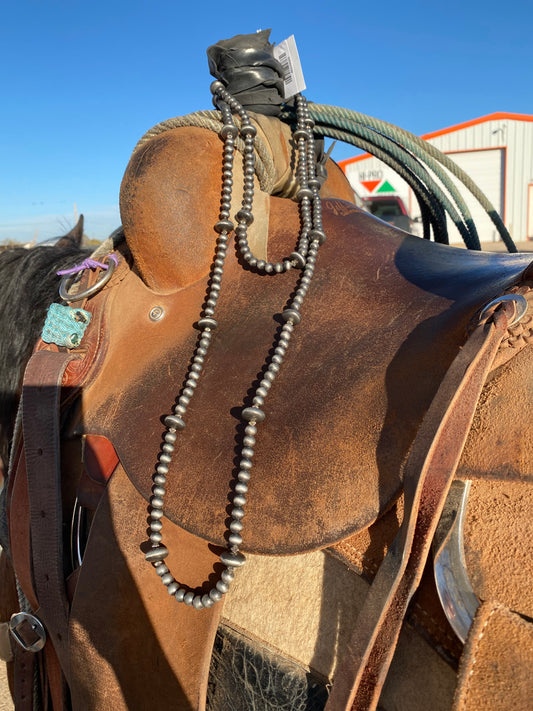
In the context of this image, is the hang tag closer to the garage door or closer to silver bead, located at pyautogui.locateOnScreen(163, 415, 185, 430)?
silver bead, located at pyautogui.locateOnScreen(163, 415, 185, 430)

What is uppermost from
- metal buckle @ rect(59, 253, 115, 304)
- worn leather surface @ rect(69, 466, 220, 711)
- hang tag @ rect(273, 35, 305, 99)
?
hang tag @ rect(273, 35, 305, 99)

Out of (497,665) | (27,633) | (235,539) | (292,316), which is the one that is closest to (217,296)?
(292,316)

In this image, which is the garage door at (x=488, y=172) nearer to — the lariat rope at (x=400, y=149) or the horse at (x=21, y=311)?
the lariat rope at (x=400, y=149)

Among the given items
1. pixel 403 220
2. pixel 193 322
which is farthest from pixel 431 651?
pixel 403 220

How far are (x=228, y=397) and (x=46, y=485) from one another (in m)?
0.39

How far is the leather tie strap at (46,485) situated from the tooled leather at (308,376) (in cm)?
7

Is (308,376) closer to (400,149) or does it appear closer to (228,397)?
(228,397)

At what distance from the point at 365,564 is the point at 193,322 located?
47cm

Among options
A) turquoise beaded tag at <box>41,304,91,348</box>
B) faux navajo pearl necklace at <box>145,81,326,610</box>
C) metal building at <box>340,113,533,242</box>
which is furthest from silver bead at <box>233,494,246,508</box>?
metal building at <box>340,113,533,242</box>

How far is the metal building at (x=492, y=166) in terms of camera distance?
584 inches

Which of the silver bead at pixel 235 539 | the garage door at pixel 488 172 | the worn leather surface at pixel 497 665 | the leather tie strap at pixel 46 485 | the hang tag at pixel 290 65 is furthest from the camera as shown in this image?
the garage door at pixel 488 172

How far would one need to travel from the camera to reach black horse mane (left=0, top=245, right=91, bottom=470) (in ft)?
4.31

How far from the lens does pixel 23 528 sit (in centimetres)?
94

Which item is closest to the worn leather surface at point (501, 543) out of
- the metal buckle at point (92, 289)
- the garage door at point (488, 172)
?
the metal buckle at point (92, 289)
